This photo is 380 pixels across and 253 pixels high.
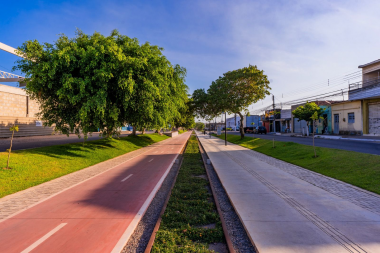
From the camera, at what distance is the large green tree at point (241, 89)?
92.8ft

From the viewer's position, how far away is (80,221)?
5.50 m

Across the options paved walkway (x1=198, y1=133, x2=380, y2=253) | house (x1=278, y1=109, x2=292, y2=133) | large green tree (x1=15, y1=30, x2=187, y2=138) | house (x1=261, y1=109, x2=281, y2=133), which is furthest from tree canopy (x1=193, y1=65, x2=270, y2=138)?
house (x1=261, y1=109, x2=281, y2=133)

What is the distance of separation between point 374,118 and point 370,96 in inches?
123

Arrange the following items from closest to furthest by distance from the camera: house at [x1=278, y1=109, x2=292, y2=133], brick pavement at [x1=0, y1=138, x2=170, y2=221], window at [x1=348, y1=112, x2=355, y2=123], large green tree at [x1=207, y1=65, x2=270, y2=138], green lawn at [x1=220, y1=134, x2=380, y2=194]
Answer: brick pavement at [x1=0, y1=138, x2=170, y2=221] < green lawn at [x1=220, y1=134, x2=380, y2=194] < large green tree at [x1=207, y1=65, x2=270, y2=138] < window at [x1=348, y1=112, x2=355, y2=123] < house at [x1=278, y1=109, x2=292, y2=133]

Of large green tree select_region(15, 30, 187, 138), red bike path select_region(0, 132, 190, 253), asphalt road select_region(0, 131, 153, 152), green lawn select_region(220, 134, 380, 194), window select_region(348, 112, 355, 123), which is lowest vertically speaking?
red bike path select_region(0, 132, 190, 253)

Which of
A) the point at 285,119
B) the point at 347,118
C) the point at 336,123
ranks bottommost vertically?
the point at 336,123

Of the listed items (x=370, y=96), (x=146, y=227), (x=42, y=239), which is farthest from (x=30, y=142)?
(x=370, y=96)

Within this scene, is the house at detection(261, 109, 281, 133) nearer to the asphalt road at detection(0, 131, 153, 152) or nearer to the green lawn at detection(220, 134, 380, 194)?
the green lawn at detection(220, 134, 380, 194)

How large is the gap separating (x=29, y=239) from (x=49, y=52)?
44.5 feet

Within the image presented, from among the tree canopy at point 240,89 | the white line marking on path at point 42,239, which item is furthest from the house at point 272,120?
the white line marking on path at point 42,239

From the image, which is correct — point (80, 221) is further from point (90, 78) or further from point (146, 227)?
point (90, 78)

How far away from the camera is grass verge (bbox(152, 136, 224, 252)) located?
4262mm

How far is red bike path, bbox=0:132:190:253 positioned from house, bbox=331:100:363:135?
3505cm

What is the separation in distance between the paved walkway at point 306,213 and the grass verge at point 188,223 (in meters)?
0.78
